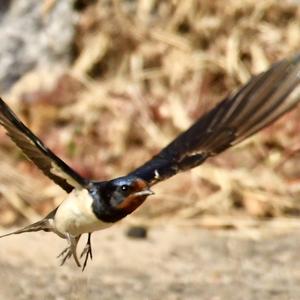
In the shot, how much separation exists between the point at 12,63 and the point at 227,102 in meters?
2.66

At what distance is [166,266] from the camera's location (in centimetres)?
425

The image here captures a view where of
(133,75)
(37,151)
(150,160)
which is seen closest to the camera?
(37,151)

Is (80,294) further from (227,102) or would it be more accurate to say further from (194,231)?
(194,231)

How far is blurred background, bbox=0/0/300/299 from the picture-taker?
5.38 meters

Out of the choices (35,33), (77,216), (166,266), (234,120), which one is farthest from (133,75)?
(77,216)

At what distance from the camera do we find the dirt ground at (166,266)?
12.7ft

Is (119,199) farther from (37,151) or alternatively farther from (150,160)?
(150,160)

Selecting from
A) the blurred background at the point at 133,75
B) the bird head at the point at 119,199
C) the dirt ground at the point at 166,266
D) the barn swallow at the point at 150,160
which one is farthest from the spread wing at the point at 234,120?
the blurred background at the point at 133,75

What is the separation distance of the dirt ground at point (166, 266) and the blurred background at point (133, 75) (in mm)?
576

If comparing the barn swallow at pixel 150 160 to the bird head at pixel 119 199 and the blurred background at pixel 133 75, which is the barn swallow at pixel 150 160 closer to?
the bird head at pixel 119 199

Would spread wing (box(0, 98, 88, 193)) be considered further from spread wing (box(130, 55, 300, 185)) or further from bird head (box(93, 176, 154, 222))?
spread wing (box(130, 55, 300, 185))

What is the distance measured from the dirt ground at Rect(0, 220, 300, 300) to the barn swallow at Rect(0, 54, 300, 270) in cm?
60

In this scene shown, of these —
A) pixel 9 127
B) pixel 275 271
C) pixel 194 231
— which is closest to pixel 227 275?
pixel 275 271

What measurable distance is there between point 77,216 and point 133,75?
311 cm
